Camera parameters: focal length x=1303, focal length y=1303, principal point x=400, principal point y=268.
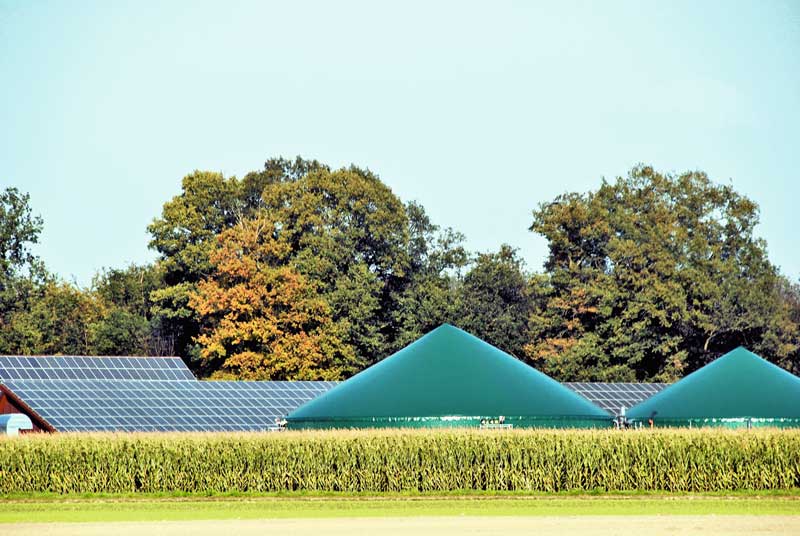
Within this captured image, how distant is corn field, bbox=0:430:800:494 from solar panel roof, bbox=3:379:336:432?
26.0ft

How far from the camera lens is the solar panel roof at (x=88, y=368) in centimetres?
4738

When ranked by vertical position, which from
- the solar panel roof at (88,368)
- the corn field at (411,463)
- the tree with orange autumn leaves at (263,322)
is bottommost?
the corn field at (411,463)

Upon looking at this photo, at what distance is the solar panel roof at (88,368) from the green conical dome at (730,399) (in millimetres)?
18848

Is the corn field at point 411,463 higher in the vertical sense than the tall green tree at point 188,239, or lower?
lower

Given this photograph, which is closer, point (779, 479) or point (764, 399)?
point (779, 479)

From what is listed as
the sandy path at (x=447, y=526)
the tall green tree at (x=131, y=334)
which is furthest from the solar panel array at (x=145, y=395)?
the tall green tree at (x=131, y=334)

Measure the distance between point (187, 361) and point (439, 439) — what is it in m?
40.8

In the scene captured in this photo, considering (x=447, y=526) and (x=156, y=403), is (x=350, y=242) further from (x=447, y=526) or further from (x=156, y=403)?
(x=447, y=526)

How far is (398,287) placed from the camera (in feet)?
255

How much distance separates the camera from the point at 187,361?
74625 mm

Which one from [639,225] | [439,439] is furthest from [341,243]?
[439,439]

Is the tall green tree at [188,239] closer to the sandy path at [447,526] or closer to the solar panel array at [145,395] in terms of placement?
the solar panel array at [145,395]

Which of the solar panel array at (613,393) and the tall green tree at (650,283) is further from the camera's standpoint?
the tall green tree at (650,283)

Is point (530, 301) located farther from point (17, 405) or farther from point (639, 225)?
point (17, 405)
